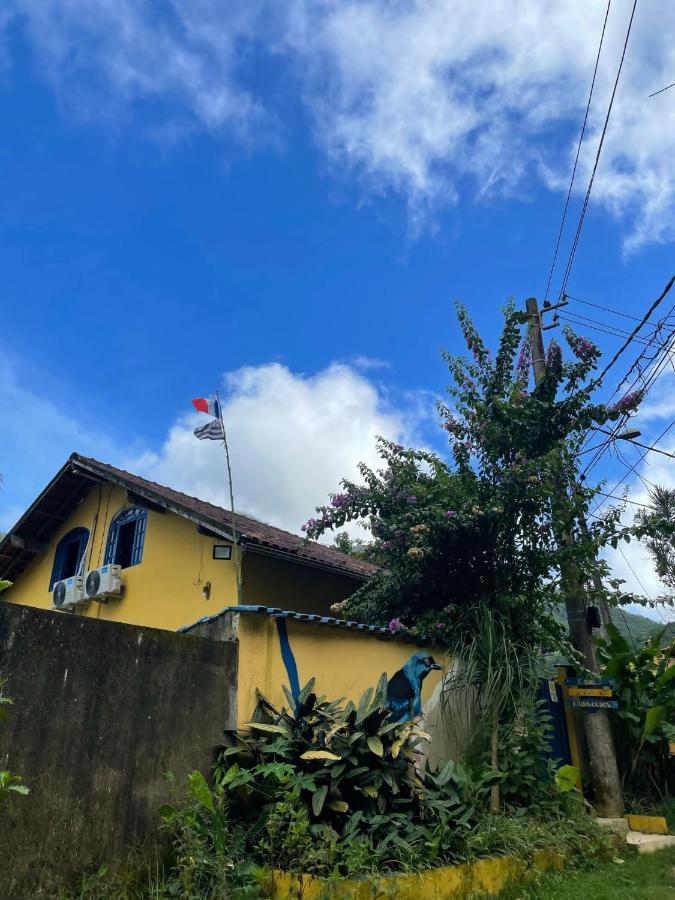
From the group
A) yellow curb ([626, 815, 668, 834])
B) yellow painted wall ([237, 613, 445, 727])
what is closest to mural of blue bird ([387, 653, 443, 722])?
yellow painted wall ([237, 613, 445, 727])

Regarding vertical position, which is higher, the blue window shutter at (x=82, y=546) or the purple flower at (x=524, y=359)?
the purple flower at (x=524, y=359)

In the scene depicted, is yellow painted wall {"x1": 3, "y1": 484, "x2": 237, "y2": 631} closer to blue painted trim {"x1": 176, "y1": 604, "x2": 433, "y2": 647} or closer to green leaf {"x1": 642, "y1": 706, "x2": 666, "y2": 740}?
blue painted trim {"x1": 176, "y1": 604, "x2": 433, "y2": 647}

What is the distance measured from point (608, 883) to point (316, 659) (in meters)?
2.85

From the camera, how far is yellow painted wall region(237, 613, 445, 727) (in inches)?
204

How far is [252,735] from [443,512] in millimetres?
3629

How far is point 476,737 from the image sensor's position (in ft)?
21.2

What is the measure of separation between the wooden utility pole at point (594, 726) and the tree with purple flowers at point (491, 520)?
137mm

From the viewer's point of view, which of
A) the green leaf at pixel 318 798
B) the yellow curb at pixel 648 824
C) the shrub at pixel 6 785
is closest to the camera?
the shrub at pixel 6 785

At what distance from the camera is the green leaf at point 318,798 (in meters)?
4.22

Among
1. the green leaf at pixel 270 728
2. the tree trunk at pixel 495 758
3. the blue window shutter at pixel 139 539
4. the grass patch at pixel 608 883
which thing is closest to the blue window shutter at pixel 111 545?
the blue window shutter at pixel 139 539

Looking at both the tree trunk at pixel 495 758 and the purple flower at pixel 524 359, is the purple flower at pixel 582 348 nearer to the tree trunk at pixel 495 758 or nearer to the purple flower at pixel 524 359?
the purple flower at pixel 524 359

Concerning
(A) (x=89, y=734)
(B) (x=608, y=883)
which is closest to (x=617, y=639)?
(B) (x=608, y=883)

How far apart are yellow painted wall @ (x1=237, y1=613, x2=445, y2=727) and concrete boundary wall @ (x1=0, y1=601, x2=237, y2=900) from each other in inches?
16.9

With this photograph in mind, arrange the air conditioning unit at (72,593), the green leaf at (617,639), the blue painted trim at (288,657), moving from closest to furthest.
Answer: the blue painted trim at (288,657) → the green leaf at (617,639) → the air conditioning unit at (72,593)
